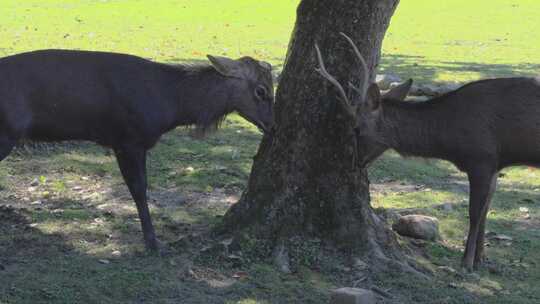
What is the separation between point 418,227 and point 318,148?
131cm

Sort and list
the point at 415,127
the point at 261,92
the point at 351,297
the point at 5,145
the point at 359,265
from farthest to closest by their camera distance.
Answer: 1. the point at 415,127
2. the point at 261,92
3. the point at 359,265
4. the point at 5,145
5. the point at 351,297

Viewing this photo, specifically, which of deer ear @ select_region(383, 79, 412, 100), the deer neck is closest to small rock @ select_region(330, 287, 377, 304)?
the deer neck

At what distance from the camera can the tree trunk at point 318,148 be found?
6.22m

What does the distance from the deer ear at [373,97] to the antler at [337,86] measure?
1.13 ft

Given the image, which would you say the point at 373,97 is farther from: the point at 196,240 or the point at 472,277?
the point at 196,240

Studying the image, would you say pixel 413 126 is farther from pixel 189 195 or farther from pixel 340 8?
pixel 189 195

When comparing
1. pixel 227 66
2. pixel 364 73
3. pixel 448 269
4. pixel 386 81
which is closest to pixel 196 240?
pixel 227 66

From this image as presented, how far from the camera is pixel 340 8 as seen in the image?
6.18 meters

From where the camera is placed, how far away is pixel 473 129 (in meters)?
6.79

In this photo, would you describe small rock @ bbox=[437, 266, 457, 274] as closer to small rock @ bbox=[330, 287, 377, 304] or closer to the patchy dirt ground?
the patchy dirt ground

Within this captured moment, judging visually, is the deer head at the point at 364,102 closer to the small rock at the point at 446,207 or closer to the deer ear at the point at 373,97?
the deer ear at the point at 373,97

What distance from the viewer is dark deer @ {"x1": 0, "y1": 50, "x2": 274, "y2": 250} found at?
6098mm

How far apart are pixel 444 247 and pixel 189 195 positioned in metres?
2.42

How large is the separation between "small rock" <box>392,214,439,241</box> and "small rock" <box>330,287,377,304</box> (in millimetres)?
1822
